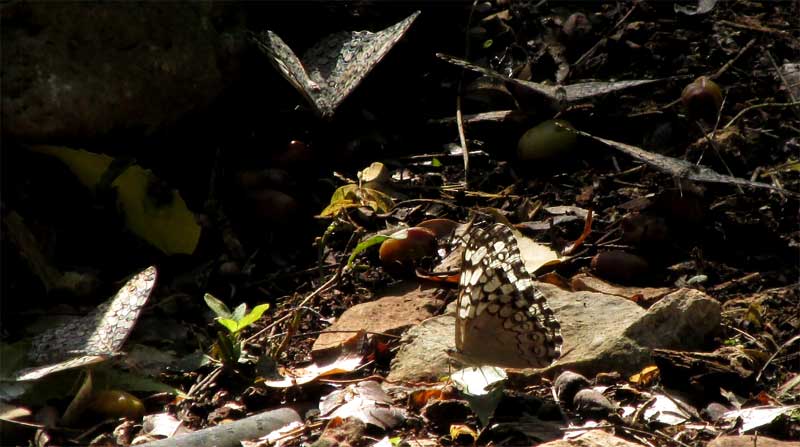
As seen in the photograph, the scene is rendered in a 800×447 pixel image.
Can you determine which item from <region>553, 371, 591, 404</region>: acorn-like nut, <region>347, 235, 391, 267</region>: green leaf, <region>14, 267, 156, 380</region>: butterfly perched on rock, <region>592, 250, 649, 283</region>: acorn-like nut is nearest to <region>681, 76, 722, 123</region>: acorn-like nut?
<region>592, 250, 649, 283</region>: acorn-like nut

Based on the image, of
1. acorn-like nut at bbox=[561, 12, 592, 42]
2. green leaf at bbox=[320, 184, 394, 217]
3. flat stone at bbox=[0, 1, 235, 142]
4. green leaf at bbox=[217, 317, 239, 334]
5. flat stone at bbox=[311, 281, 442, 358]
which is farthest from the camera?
acorn-like nut at bbox=[561, 12, 592, 42]

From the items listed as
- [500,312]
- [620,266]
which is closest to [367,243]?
[500,312]

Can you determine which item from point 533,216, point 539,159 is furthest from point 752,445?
point 539,159

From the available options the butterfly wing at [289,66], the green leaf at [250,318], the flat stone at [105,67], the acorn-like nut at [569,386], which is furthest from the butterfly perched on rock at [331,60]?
the acorn-like nut at [569,386]

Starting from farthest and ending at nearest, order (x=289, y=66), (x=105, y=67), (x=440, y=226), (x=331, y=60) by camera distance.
→ 1. (x=331, y=60)
2. (x=289, y=66)
3. (x=105, y=67)
4. (x=440, y=226)

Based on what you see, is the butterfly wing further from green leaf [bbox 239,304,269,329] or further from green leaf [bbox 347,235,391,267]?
green leaf [bbox 239,304,269,329]

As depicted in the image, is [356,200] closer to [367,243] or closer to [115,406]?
[367,243]

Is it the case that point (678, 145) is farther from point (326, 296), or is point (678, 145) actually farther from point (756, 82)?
point (326, 296)
